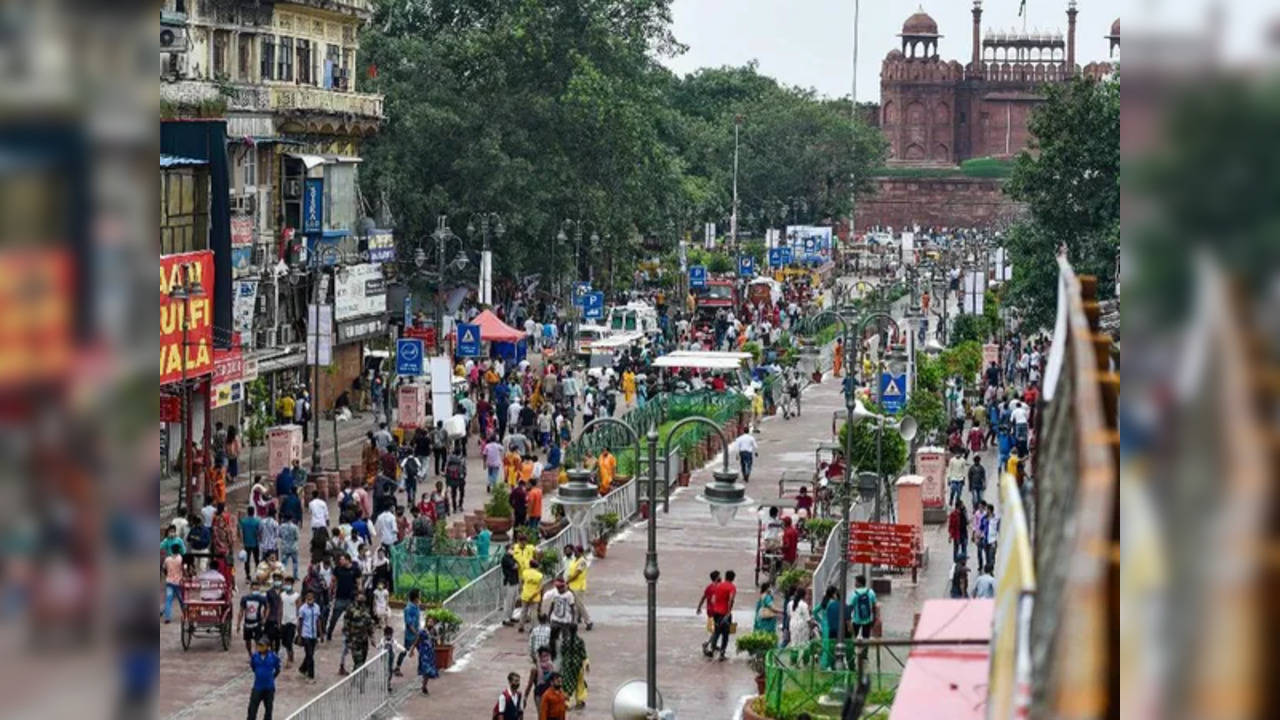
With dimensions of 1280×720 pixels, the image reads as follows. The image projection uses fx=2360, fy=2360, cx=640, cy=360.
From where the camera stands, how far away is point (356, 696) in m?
22.3

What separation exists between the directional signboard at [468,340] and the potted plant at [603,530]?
13.2m

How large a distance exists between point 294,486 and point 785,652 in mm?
12223

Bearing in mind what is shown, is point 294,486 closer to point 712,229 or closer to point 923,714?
point 923,714

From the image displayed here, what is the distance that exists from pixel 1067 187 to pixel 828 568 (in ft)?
78.9

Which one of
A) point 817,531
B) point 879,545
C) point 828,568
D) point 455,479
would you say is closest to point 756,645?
point 879,545

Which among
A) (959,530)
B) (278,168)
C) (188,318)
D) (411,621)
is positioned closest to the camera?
(411,621)

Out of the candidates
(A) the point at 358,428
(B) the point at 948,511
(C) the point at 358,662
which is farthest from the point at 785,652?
(A) the point at 358,428

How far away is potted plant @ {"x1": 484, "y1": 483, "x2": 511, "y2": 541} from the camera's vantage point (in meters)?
33.9

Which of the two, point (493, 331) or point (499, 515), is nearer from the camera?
point (499, 515)

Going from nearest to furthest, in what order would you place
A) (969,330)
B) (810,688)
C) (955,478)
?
(810,688), (955,478), (969,330)

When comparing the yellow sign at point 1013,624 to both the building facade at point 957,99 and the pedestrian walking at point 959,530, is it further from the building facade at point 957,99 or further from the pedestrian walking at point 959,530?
the building facade at point 957,99

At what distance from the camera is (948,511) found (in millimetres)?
38844

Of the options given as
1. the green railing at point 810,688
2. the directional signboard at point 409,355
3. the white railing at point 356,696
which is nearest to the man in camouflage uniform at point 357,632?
the white railing at point 356,696

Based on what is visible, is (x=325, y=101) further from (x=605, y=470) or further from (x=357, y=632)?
(x=357, y=632)
